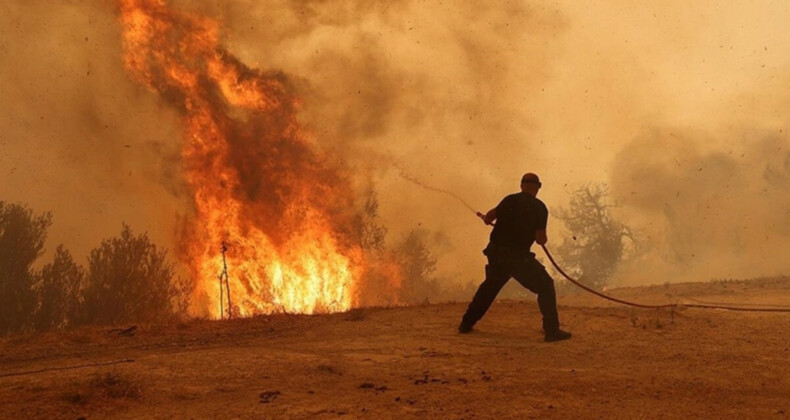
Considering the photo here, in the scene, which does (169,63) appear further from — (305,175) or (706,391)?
(706,391)

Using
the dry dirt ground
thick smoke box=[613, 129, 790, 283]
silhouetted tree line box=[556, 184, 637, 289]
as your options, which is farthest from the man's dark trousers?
thick smoke box=[613, 129, 790, 283]

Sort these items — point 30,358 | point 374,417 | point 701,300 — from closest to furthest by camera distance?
point 374,417 → point 30,358 → point 701,300

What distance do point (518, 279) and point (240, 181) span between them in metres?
13.6

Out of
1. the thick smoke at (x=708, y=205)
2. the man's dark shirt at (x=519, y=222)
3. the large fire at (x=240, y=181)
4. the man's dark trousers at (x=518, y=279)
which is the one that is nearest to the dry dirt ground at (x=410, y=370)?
the man's dark trousers at (x=518, y=279)

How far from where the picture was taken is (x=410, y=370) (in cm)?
523

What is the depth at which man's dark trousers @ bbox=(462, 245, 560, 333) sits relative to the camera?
21.9 feet

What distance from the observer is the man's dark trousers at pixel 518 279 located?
6660 millimetres

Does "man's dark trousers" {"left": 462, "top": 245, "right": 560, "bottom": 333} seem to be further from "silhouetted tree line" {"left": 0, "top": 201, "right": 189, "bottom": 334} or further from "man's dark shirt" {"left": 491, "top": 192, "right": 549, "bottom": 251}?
"silhouetted tree line" {"left": 0, "top": 201, "right": 189, "bottom": 334}

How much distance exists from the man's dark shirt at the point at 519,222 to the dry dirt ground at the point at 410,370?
1.30 meters

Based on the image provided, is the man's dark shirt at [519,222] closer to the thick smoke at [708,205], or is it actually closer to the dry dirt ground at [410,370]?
the dry dirt ground at [410,370]

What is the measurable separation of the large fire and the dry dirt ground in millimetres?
9749

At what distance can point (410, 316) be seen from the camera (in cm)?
859

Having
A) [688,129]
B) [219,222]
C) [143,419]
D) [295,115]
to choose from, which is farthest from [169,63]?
[688,129]

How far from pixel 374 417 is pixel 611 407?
73.3 inches
